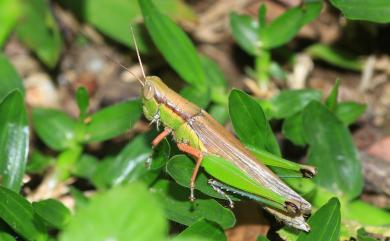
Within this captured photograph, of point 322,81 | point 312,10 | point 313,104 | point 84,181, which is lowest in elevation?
point 84,181

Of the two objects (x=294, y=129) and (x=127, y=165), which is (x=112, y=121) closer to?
(x=127, y=165)

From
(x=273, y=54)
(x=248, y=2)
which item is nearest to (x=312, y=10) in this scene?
(x=273, y=54)

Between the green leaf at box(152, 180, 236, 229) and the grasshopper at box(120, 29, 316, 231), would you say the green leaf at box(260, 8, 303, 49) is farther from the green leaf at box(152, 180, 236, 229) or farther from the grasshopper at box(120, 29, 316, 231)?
the green leaf at box(152, 180, 236, 229)

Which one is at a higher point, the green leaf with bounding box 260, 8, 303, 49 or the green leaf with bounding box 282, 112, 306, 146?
the green leaf with bounding box 260, 8, 303, 49

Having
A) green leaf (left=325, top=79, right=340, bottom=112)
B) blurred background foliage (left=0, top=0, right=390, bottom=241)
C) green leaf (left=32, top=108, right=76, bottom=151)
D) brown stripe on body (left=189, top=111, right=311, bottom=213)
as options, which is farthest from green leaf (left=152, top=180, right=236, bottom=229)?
green leaf (left=325, top=79, right=340, bottom=112)

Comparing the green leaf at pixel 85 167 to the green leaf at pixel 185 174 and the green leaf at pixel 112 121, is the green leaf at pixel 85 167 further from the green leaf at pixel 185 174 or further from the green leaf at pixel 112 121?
the green leaf at pixel 185 174

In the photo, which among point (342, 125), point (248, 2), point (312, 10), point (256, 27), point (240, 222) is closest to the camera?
point (240, 222)

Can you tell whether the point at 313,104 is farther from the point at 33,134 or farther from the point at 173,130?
the point at 33,134
